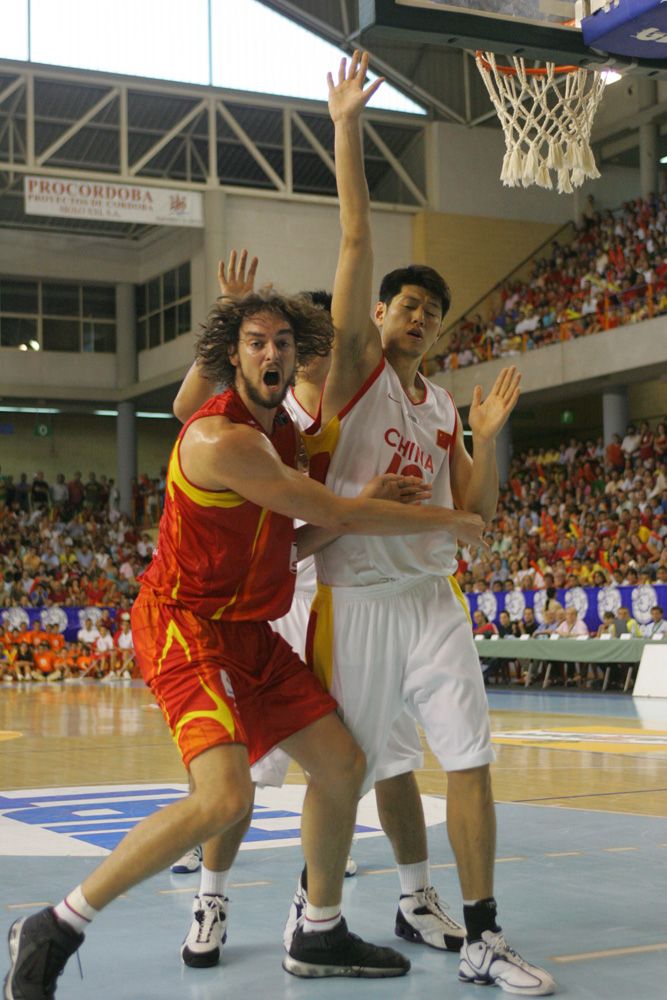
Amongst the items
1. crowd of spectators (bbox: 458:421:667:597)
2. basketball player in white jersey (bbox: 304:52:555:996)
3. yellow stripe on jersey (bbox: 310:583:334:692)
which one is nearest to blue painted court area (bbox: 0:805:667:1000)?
basketball player in white jersey (bbox: 304:52:555:996)

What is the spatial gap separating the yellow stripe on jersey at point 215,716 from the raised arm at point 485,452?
1.33m

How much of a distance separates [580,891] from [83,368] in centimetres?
3219

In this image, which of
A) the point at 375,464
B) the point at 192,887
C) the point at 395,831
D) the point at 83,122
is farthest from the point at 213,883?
the point at 83,122

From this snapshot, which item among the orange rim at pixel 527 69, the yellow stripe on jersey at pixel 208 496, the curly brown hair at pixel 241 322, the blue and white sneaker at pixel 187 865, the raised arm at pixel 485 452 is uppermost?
the orange rim at pixel 527 69

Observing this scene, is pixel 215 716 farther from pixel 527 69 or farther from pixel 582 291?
pixel 582 291

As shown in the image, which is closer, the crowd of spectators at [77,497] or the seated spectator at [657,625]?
the seated spectator at [657,625]

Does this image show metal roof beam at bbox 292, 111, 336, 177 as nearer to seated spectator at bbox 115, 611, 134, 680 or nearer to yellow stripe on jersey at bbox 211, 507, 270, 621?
seated spectator at bbox 115, 611, 134, 680

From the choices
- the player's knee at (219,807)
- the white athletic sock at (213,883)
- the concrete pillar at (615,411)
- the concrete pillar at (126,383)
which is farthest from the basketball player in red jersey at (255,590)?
the concrete pillar at (126,383)

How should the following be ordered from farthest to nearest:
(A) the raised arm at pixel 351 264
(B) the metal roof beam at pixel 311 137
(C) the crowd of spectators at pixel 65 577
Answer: (B) the metal roof beam at pixel 311 137, (C) the crowd of spectators at pixel 65 577, (A) the raised arm at pixel 351 264

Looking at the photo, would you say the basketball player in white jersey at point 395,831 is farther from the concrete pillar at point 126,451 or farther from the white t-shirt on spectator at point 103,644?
the concrete pillar at point 126,451

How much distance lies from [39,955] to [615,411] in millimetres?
26531

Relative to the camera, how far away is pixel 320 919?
174 inches

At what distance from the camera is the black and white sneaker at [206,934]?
4.36 m

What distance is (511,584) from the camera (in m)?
21.8
